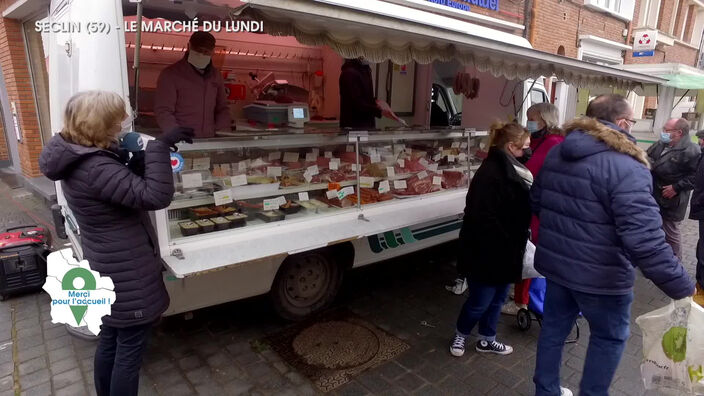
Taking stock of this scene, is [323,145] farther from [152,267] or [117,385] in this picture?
[117,385]

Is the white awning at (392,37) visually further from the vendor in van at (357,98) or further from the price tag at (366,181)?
the price tag at (366,181)

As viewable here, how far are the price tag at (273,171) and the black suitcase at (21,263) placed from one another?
2433mm

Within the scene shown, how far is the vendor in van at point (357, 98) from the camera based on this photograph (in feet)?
15.6

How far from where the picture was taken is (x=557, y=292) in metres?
2.57

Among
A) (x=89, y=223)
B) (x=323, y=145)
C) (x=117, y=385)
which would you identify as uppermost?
(x=323, y=145)

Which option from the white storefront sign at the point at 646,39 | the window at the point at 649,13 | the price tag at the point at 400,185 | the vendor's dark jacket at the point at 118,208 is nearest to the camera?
the vendor's dark jacket at the point at 118,208

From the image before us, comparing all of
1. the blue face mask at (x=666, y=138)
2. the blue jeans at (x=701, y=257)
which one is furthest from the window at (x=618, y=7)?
the blue jeans at (x=701, y=257)

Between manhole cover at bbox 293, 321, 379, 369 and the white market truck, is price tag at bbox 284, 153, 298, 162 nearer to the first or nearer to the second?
the white market truck

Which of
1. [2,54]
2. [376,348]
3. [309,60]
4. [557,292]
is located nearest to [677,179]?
[557,292]

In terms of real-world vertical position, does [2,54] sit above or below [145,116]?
above

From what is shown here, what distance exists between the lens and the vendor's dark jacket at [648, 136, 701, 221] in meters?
4.70

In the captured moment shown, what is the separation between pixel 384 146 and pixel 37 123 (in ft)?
21.9

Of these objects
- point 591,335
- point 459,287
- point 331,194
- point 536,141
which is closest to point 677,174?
point 536,141

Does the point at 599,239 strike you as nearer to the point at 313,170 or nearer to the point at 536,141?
the point at 536,141
